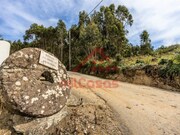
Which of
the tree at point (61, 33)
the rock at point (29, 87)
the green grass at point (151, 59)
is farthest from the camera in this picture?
the tree at point (61, 33)

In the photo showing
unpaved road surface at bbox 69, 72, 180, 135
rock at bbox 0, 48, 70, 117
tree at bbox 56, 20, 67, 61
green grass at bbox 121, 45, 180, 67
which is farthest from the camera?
tree at bbox 56, 20, 67, 61

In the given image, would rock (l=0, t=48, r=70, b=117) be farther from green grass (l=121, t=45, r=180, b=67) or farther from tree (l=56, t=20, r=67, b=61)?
tree (l=56, t=20, r=67, b=61)

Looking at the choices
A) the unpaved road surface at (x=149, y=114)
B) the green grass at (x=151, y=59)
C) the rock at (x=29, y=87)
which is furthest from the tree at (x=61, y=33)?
the rock at (x=29, y=87)

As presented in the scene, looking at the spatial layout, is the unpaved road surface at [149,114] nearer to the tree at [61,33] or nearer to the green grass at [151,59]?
the green grass at [151,59]

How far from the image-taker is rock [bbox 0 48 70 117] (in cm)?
304

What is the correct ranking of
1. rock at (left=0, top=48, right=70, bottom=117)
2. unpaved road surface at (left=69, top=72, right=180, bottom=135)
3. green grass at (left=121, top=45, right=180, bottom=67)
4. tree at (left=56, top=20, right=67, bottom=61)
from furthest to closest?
tree at (left=56, top=20, right=67, bottom=61), green grass at (left=121, top=45, right=180, bottom=67), unpaved road surface at (left=69, top=72, right=180, bottom=135), rock at (left=0, top=48, right=70, bottom=117)

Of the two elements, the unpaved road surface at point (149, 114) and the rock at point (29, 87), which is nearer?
the rock at point (29, 87)

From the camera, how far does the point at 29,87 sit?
3258 millimetres

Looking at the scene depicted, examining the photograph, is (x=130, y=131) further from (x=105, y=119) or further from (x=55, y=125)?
(x=55, y=125)

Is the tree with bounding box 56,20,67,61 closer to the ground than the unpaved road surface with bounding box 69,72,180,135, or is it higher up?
higher up

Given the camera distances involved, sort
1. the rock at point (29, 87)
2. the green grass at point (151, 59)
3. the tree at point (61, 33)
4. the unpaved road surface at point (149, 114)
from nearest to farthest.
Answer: the rock at point (29, 87)
the unpaved road surface at point (149, 114)
the green grass at point (151, 59)
the tree at point (61, 33)

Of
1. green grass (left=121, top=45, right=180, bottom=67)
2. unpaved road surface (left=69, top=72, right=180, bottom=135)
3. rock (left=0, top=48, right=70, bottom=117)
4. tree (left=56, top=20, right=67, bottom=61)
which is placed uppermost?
tree (left=56, top=20, right=67, bottom=61)

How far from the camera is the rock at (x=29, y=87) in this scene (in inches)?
120

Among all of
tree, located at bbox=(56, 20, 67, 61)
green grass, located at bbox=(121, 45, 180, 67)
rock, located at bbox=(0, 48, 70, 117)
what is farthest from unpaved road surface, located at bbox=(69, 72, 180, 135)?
tree, located at bbox=(56, 20, 67, 61)
